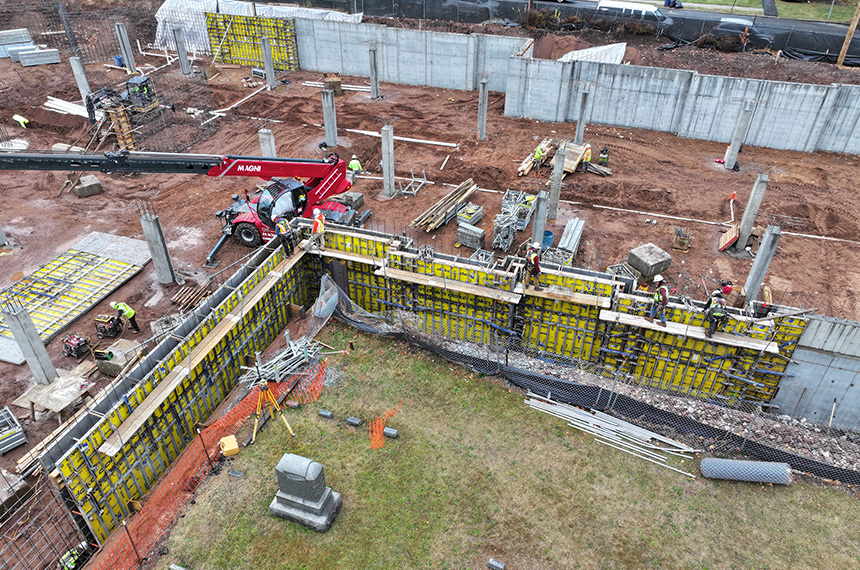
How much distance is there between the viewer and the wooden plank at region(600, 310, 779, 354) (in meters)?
14.1

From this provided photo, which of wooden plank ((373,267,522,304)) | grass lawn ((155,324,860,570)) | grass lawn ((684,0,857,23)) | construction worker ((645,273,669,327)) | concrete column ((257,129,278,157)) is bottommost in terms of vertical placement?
grass lawn ((155,324,860,570))

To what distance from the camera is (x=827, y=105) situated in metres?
26.7

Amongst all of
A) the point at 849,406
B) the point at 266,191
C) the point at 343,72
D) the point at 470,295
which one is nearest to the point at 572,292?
the point at 470,295

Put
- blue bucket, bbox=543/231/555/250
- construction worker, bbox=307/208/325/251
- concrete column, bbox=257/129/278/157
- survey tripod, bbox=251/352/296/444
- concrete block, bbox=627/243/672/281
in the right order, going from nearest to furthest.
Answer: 1. survey tripod, bbox=251/352/296/444
2. construction worker, bbox=307/208/325/251
3. concrete block, bbox=627/243/672/281
4. blue bucket, bbox=543/231/555/250
5. concrete column, bbox=257/129/278/157

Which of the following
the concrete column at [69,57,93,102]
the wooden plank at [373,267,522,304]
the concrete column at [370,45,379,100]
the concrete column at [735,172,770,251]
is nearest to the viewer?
the wooden plank at [373,267,522,304]

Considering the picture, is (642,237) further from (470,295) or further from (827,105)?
(827,105)

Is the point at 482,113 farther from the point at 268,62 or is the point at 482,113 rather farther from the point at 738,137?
the point at 268,62

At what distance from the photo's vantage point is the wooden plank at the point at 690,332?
1409 cm

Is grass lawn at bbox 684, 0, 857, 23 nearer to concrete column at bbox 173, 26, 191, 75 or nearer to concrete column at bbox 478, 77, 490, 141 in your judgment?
concrete column at bbox 478, 77, 490, 141

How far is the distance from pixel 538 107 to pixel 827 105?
13674 millimetres

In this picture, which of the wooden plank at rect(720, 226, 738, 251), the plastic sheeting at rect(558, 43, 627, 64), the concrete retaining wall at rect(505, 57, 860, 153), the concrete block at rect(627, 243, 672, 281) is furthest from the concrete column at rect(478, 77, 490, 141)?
the wooden plank at rect(720, 226, 738, 251)

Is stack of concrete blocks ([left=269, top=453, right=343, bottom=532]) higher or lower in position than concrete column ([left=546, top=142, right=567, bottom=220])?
lower

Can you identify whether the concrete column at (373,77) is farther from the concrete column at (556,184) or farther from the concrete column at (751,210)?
the concrete column at (751,210)

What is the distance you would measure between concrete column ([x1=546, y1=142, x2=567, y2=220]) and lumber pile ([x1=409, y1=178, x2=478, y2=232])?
11.7ft
